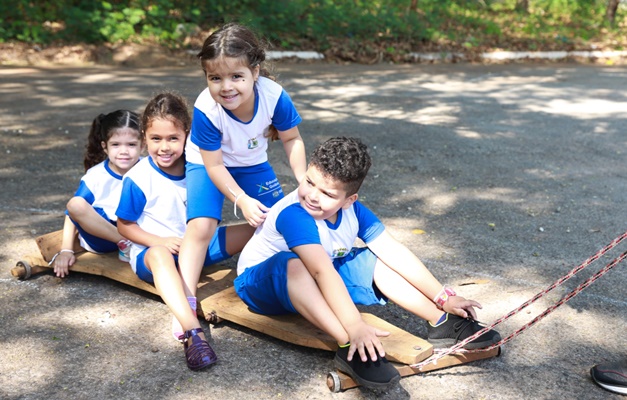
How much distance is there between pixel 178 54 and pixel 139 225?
8447 mm

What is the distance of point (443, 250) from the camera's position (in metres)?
4.21

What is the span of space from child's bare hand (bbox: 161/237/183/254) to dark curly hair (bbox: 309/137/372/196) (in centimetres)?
89

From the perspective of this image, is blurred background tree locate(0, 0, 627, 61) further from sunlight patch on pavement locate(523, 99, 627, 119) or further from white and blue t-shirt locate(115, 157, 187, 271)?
white and blue t-shirt locate(115, 157, 187, 271)

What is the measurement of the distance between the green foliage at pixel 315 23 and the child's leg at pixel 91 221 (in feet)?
24.3

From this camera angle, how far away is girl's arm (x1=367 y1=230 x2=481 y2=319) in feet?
9.77

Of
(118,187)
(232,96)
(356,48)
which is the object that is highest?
(232,96)

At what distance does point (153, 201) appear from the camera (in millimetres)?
3543

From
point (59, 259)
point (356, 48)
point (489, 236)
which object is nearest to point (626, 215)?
point (489, 236)

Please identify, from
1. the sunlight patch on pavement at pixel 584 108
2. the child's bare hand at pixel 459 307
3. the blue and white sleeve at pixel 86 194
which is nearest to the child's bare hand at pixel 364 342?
the child's bare hand at pixel 459 307

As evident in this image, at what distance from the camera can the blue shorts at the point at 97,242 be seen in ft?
12.4

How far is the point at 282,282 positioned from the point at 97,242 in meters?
1.36

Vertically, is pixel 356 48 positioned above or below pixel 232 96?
below

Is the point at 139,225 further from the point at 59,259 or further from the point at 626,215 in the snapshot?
the point at 626,215

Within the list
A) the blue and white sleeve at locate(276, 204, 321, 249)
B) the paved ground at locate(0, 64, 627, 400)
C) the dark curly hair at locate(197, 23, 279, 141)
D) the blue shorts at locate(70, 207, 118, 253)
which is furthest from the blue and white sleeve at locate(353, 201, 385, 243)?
the blue shorts at locate(70, 207, 118, 253)
